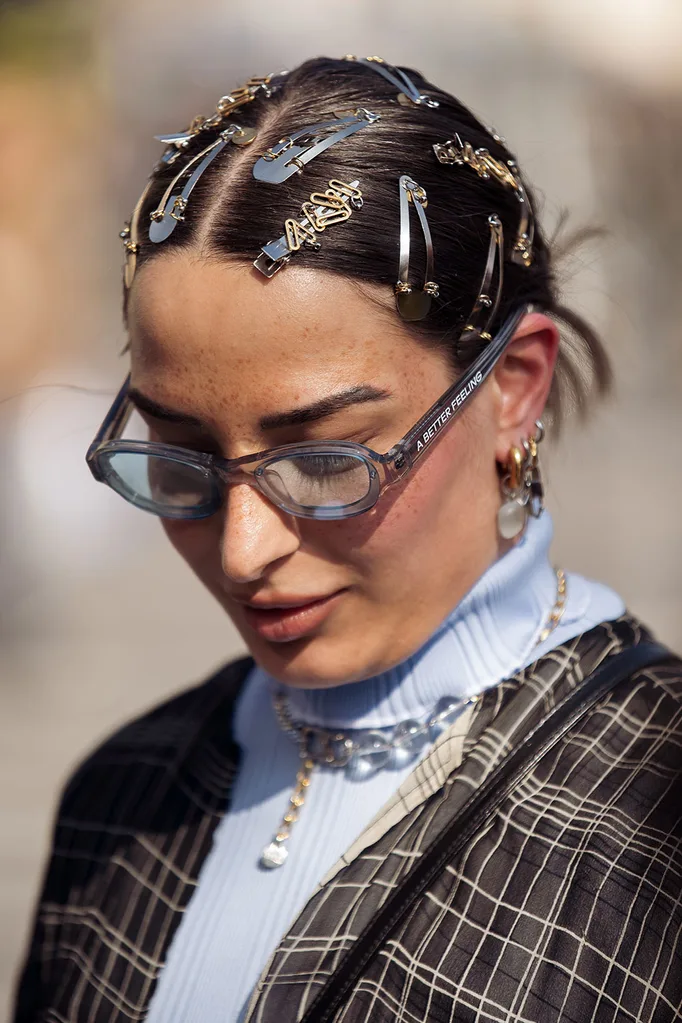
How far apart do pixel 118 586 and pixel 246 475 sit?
6.07m

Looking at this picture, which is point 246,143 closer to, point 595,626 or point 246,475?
point 246,475

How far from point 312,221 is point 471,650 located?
67 cm

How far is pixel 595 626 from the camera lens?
5.37ft

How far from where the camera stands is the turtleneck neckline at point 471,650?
160cm

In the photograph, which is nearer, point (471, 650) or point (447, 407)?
point (447, 407)

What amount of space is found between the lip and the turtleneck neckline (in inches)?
6.7

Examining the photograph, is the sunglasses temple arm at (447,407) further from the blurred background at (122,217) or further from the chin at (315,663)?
the blurred background at (122,217)

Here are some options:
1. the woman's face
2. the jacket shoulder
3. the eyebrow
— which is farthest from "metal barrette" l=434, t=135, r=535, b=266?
the jacket shoulder

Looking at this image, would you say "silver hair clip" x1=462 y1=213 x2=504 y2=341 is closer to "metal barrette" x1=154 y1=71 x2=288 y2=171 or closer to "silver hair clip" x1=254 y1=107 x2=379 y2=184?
"silver hair clip" x1=254 y1=107 x2=379 y2=184

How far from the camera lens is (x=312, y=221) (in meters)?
1.40

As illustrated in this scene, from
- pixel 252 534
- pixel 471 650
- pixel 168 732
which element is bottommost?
pixel 168 732

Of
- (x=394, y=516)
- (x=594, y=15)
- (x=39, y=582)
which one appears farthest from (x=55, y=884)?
(x=594, y=15)

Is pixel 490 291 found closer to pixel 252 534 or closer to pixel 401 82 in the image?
pixel 401 82

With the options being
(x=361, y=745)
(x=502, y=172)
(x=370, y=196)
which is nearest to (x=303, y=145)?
(x=370, y=196)
